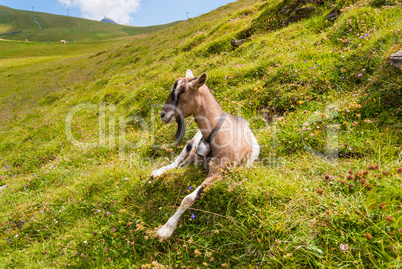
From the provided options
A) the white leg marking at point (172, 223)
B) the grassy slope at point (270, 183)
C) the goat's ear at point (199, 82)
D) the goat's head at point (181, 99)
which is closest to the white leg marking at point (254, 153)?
the grassy slope at point (270, 183)

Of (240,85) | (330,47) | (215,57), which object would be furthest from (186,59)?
(330,47)

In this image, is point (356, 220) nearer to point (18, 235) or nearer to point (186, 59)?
point (18, 235)

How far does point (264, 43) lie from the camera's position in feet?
31.8

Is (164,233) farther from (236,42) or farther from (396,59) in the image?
(236,42)

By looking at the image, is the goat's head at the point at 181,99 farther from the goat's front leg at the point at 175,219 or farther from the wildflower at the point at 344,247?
the wildflower at the point at 344,247

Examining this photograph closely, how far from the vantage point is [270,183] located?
12.1 ft

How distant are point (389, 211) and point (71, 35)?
486 ft

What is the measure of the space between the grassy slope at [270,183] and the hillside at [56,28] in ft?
432

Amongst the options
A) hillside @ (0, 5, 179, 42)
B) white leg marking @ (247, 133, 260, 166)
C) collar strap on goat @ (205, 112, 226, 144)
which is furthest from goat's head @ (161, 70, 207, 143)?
hillside @ (0, 5, 179, 42)

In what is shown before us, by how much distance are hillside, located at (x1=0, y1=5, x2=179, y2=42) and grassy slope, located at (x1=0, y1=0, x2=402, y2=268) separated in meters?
132

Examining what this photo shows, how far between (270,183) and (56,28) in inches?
7589

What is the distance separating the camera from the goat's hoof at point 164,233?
11.7 feet

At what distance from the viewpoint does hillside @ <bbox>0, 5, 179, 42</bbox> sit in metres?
117

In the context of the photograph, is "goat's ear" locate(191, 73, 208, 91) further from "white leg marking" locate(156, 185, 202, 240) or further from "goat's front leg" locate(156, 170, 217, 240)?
"white leg marking" locate(156, 185, 202, 240)
